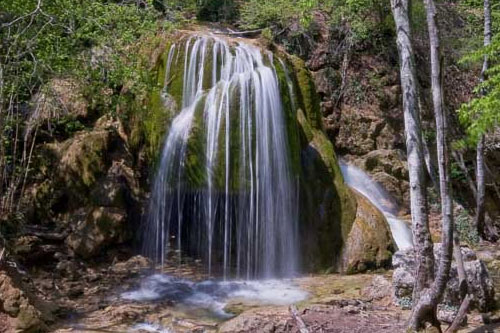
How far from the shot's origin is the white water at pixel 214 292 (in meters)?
7.84

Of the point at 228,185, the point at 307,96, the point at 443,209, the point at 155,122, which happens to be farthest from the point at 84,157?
the point at 443,209

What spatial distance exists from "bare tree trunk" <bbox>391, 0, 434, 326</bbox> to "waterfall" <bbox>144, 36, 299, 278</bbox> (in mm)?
4802

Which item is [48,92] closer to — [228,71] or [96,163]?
[96,163]

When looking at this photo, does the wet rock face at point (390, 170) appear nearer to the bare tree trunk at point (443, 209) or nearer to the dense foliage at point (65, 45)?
the dense foliage at point (65, 45)

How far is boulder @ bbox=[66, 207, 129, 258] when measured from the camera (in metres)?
9.72

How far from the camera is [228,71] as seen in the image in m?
10.9

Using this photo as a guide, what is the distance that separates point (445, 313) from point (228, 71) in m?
6.75

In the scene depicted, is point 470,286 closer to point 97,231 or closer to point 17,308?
point 17,308

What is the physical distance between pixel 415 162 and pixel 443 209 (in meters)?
0.65

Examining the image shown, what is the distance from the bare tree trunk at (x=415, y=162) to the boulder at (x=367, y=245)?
4.32 meters

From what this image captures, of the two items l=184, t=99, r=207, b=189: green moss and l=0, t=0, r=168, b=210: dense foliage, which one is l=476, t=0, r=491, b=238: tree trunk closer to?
l=184, t=99, r=207, b=189: green moss

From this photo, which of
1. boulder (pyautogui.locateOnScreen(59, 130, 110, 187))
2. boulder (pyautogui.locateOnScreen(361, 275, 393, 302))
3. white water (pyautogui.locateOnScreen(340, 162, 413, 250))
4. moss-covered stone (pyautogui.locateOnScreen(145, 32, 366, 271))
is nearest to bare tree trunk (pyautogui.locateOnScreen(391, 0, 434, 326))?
boulder (pyautogui.locateOnScreen(361, 275, 393, 302))

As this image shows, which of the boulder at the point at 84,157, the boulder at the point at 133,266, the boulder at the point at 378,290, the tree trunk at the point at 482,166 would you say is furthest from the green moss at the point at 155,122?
the tree trunk at the point at 482,166

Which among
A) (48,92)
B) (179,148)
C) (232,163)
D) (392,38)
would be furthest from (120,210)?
(392,38)
